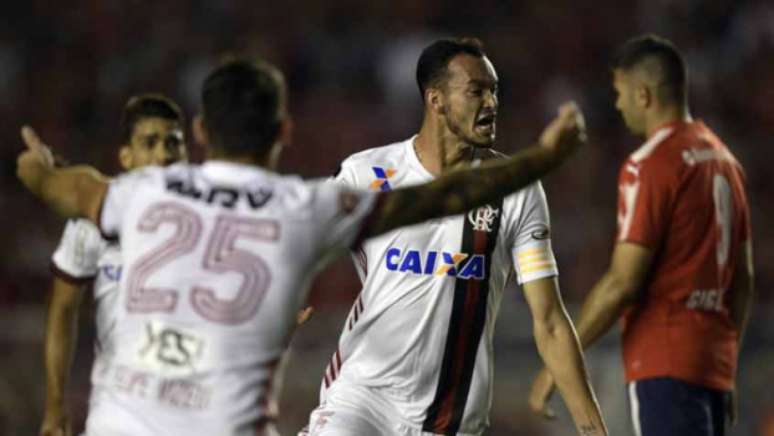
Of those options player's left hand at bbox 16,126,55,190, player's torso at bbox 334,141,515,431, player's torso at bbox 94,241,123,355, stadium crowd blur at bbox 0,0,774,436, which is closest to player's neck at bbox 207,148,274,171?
player's left hand at bbox 16,126,55,190

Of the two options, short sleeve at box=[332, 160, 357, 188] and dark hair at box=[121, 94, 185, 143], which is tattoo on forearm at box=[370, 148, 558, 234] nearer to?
short sleeve at box=[332, 160, 357, 188]

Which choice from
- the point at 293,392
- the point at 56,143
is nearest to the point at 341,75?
the point at 56,143

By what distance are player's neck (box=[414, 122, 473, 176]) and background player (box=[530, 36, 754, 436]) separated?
73 centimetres

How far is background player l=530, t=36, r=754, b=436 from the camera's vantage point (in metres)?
6.69

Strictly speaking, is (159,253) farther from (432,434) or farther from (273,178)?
(432,434)

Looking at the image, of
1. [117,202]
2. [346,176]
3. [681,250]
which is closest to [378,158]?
[346,176]

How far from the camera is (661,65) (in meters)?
6.83

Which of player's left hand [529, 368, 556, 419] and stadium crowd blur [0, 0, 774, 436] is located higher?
stadium crowd blur [0, 0, 774, 436]

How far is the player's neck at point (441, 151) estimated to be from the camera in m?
7.02

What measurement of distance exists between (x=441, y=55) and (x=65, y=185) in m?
2.59

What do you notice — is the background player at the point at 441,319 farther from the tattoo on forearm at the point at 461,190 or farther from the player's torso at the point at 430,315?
the tattoo on forearm at the point at 461,190

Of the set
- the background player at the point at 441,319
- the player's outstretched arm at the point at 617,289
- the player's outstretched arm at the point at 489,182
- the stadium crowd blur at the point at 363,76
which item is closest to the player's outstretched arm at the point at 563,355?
the background player at the point at 441,319

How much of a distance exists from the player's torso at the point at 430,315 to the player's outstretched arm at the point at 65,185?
6.54 ft

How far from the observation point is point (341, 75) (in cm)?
1570
